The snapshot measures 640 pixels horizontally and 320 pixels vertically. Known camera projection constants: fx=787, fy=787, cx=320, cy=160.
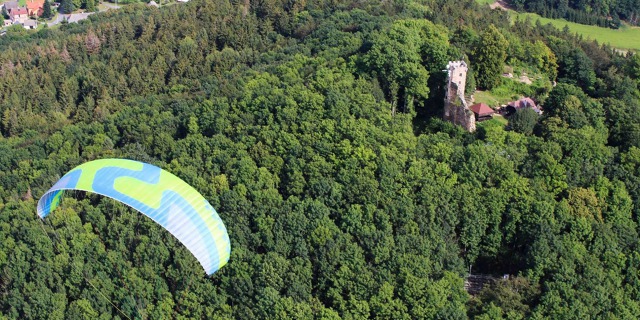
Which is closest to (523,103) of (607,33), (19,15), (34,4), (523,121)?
(523,121)

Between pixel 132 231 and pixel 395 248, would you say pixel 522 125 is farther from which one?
pixel 132 231

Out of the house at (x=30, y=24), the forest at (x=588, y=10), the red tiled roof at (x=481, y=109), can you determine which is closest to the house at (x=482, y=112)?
the red tiled roof at (x=481, y=109)

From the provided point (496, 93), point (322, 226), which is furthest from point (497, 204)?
point (496, 93)

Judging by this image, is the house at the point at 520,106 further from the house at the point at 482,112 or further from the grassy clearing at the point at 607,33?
the grassy clearing at the point at 607,33

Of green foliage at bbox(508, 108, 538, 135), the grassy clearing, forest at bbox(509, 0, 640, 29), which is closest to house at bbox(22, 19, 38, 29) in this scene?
the grassy clearing

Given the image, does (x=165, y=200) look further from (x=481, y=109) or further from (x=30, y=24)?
(x=30, y=24)

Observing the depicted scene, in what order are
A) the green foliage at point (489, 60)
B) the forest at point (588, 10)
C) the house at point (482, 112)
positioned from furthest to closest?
the forest at point (588, 10)
the green foliage at point (489, 60)
the house at point (482, 112)
